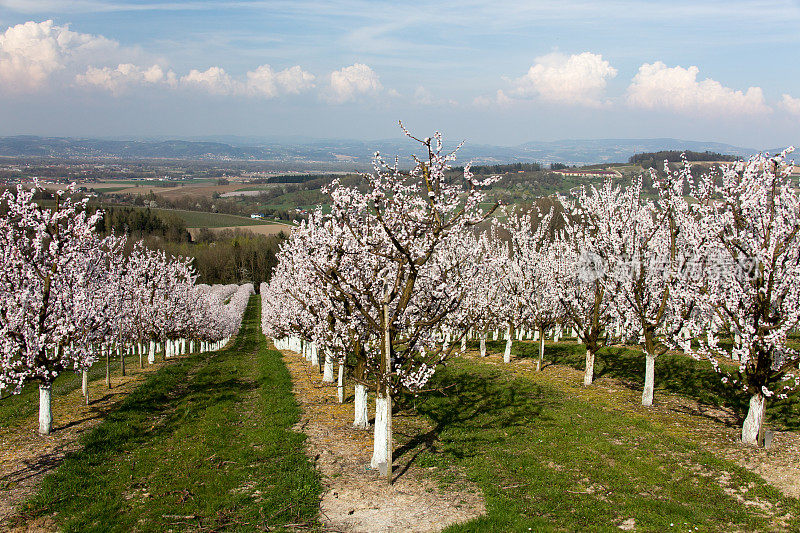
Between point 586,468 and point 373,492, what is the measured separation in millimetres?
5833

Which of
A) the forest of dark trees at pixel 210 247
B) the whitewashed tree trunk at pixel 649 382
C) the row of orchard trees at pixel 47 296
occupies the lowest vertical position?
the forest of dark trees at pixel 210 247

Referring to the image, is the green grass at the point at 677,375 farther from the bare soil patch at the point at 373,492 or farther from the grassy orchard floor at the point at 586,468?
the bare soil patch at the point at 373,492

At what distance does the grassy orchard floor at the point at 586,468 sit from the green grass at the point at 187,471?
3.95m

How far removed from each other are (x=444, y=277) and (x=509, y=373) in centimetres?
1573

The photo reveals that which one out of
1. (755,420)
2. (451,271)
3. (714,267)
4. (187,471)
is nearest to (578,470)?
(755,420)

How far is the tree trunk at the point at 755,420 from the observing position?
14336 mm

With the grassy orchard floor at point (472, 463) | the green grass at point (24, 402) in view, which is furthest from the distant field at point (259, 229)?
the grassy orchard floor at point (472, 463)

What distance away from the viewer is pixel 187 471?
1397 cm

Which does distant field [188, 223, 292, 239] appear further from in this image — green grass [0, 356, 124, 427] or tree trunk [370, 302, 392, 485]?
tree trunk [370, 302, 392, 485]

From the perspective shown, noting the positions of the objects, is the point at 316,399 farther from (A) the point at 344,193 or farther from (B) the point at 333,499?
(A) the point at 344,193

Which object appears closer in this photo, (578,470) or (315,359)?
(578,470)

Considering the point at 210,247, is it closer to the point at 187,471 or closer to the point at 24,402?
the point at 24,402

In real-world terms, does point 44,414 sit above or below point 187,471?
above

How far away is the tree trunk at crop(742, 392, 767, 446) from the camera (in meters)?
14.3
